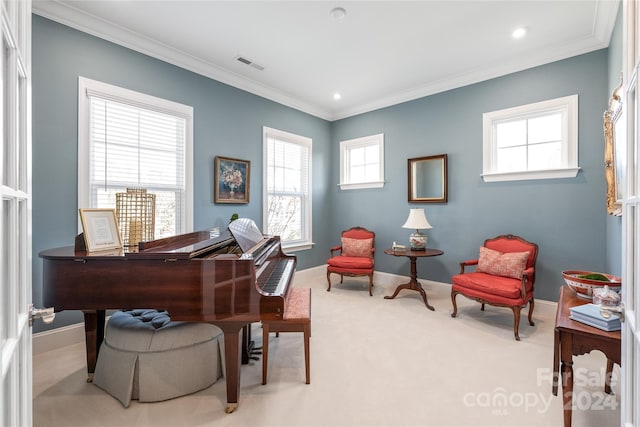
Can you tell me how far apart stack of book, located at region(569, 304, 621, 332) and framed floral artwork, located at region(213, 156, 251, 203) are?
3.51m

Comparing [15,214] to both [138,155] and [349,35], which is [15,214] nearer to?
[138,155]

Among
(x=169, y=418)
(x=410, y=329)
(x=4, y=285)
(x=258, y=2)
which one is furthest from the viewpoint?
(x=410, y=329)

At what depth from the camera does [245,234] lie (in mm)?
2445

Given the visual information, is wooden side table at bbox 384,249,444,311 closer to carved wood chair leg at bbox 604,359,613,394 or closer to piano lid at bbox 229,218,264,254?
carved wood chair leg at bbox 604,359,613,394

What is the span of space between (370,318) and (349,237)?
1.71m

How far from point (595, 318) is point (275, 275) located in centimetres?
196

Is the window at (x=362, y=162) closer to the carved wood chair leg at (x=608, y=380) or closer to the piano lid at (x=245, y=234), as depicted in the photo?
the piano lid at (x=245, y=234)

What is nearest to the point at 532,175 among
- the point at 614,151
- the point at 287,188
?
the point at 614,151

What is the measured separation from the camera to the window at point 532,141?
10.7ft

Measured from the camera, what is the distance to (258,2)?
Answer: 2600 mm

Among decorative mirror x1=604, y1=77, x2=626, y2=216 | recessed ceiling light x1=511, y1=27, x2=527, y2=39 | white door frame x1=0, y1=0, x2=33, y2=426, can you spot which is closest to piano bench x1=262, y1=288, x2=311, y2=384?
white door frame x1=0, y1=0, x2=33, y2=426

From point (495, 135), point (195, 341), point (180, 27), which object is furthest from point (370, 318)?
point (180, 27)

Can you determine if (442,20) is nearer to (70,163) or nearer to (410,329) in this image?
(410,329)

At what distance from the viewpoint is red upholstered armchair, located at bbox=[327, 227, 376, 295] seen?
4215mm
